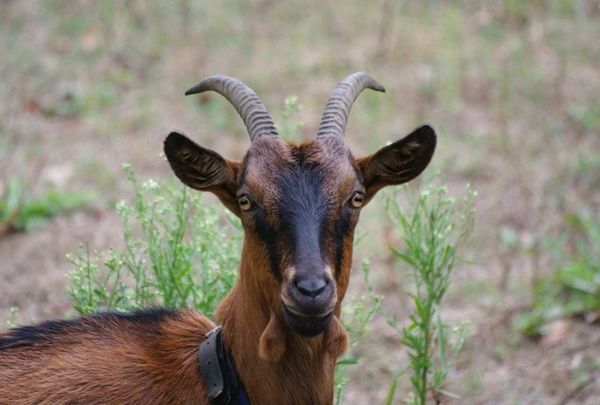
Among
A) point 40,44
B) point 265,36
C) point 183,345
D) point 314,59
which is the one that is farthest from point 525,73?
point 183,345

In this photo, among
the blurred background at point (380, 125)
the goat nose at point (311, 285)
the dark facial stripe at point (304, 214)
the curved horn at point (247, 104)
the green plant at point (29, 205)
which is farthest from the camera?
the green plant at point (29, 205)

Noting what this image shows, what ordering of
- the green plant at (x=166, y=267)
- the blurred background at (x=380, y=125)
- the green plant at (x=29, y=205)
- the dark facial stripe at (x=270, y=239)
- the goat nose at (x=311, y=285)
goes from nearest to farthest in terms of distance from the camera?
the goat nose at (x=311, y=285), the dark facial stripe at (x=270, y=239), the green plant at (x=166, y=267), the blurred background at (x=380, y=125), the green plant at (x=29, y=205)

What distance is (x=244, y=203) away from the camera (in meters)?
4.11

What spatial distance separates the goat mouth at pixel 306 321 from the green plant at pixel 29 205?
211 inches

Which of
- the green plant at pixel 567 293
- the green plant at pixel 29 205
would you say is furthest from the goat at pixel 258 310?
the green plant at pixel 29 205

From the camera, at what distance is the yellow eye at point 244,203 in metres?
4.09

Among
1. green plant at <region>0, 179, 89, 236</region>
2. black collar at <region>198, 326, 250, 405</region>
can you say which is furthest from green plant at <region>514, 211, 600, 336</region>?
green plant at <region>0, 179, 89, 236</region>

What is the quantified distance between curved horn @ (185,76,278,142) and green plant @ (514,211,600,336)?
3735 millimetres

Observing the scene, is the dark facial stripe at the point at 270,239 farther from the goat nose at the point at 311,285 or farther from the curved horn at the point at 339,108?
the curved horn at the point at 339,108

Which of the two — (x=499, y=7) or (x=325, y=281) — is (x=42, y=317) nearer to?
(x=325, y=281)

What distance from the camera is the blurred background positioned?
7445 mm

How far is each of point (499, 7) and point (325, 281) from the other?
9141mm

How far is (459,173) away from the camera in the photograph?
9.79 meters

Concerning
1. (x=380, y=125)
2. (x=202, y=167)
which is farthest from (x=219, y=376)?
(x=380, y=125)
